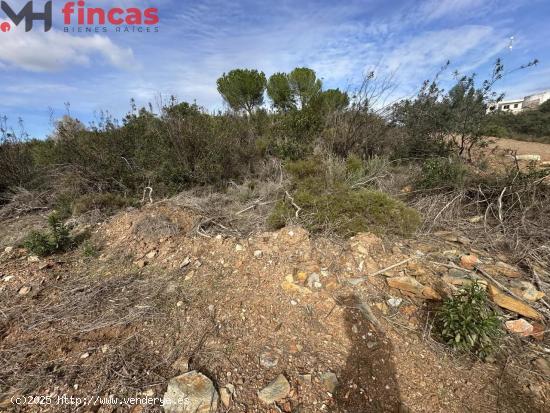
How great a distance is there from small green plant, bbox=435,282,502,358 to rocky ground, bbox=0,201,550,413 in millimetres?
99

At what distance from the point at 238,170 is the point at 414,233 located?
11.2ft

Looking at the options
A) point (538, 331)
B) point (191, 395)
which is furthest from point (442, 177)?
point (191, 395)

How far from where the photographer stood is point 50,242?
3125mm

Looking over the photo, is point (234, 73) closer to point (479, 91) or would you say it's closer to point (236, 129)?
point (236, 129)

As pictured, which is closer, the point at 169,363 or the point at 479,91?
the point at 169,363

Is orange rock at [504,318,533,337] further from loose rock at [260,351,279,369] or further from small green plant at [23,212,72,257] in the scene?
small green plant at [23,212,72,257]

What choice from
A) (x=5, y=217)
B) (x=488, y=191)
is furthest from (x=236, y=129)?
(x=488, y=191)

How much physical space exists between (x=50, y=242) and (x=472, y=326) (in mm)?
4014

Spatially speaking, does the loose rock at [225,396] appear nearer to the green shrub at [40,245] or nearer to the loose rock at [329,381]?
the loose rock at [329,381]

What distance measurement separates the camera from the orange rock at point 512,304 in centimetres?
219

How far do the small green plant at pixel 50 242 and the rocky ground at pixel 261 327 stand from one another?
0.38 feet

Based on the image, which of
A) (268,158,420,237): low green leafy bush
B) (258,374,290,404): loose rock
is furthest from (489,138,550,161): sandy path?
(258,374,290,404): loose rock

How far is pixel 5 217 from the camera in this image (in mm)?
4395

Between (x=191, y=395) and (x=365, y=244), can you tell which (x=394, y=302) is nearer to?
(x=365, y=244)
